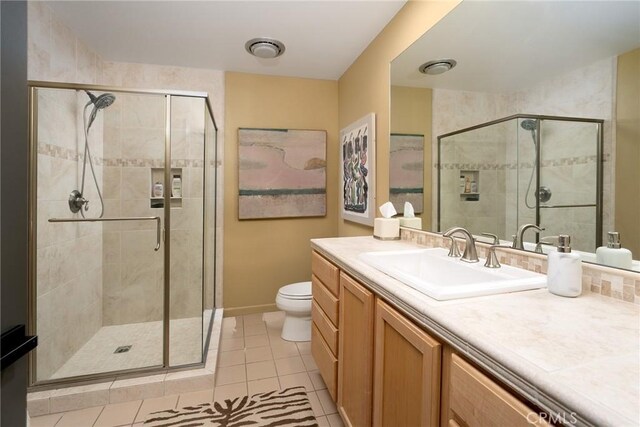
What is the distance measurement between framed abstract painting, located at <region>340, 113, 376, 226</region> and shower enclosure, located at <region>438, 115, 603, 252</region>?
70 cm

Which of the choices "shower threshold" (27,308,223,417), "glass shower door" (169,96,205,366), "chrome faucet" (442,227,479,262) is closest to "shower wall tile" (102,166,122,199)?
"glass shower door" (169,96,205,366)

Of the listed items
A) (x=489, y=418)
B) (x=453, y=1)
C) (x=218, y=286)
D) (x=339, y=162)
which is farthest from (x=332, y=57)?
(x=489, y=418)

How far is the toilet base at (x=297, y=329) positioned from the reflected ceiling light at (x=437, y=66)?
1.95 metres

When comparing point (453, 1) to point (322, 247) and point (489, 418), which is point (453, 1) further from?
point (489, 418)

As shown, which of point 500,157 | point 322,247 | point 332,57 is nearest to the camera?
point 500,157

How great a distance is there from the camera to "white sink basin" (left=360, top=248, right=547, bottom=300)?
2.87ft

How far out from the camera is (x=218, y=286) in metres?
2.84

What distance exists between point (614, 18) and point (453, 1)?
2.56 ft

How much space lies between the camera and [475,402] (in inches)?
24.2

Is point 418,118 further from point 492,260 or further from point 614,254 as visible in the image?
point 614,254

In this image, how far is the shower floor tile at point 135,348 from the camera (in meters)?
1.86

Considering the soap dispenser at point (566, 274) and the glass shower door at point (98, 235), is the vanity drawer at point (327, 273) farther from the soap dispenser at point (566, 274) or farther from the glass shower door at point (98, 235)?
the glass shower door at point (98, 235)

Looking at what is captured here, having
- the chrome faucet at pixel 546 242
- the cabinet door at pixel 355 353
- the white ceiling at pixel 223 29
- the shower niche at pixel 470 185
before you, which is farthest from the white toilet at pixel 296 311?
the white ceiling at pixel 223 29

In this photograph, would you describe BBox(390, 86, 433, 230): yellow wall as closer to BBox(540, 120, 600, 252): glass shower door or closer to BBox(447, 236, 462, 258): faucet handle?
BBox(447, 236, 462, 258): faucet handle
